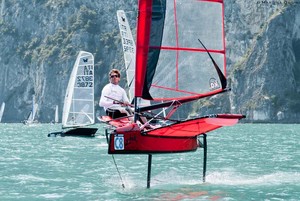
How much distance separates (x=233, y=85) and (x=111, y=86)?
155m

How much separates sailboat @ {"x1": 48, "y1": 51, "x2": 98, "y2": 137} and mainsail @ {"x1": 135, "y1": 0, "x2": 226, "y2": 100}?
1411 inches

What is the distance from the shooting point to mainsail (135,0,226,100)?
59.0 feet

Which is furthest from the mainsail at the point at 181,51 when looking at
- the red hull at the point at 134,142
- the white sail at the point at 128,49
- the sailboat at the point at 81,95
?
the sailboat at the point at 81,95

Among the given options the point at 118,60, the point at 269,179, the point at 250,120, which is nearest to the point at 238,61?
the point at 250,120

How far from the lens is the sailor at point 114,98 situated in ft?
60.9

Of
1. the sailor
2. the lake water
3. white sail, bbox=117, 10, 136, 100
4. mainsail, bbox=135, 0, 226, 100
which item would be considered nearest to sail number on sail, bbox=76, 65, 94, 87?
white sail, bbox=117, 10, 136, 100

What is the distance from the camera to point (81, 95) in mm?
54344

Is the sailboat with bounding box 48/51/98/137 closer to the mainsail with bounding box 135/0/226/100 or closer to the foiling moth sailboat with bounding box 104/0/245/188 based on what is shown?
the foiling moth sailboat with bounding box 104/0/245/188

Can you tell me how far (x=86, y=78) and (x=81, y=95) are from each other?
59.0 inches

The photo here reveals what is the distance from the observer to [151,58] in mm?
18062

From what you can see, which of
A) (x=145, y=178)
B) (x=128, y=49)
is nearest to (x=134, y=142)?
(x=145, y=178)

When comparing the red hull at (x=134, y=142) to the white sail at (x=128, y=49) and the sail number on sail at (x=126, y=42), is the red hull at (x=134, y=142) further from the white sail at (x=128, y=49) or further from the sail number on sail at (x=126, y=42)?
the sail number on sail at (x=126, y=42)

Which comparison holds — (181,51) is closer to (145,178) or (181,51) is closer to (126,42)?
(145,178)

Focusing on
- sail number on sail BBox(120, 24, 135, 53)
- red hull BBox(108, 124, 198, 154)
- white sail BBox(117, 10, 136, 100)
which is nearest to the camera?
red hull BBox(108, 124, 198, 154)
